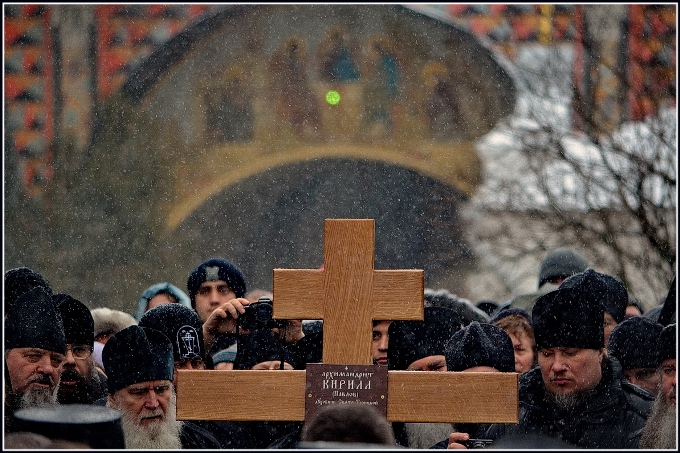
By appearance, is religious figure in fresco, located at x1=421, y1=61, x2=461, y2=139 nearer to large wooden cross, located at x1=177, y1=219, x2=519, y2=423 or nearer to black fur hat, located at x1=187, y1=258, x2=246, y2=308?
black fur hat, located at x1=187, y1=258, x2=246, y2=308

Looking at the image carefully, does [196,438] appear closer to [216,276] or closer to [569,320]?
[569,320]

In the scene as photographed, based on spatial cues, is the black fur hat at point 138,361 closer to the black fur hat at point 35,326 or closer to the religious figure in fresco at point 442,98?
the black fur hat at point 35,326

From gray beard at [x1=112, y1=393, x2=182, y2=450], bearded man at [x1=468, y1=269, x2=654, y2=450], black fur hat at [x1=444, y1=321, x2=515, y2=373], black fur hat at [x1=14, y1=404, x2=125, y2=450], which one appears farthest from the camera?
black fur hat at [x1=444, y1=321, x2=515, y2=373]

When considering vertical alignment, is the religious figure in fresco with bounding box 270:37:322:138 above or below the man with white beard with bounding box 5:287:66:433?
above

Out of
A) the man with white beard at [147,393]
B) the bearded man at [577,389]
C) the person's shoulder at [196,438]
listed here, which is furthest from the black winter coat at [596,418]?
the man with white beard at [147,393]

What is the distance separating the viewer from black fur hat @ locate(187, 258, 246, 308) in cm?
775

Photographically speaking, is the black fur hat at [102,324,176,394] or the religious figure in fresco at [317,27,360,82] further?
the religious figure in fresco at [317,27,360,82]

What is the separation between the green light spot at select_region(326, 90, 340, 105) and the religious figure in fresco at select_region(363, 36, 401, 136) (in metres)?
0.50

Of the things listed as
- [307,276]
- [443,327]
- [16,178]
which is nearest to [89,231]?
[16,178]

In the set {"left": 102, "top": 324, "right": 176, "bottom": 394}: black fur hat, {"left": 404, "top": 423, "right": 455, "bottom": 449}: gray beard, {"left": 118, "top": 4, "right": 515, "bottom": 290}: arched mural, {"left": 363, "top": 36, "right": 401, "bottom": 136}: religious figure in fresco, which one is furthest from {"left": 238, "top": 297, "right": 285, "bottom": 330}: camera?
{"left": 363, "top": 36, "right": 401, "bottom": 136}: religious figure in fresco

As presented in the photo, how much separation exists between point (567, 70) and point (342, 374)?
1052 cm

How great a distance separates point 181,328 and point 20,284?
0.71m

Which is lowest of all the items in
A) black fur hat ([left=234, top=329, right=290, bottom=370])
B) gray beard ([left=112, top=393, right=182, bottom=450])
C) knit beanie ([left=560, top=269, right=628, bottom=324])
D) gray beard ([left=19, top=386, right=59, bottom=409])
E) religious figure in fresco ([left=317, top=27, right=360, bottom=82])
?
gray beard ([left=112, top=393, right=182, bottom=450])

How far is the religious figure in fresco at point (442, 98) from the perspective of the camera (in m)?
21.2
